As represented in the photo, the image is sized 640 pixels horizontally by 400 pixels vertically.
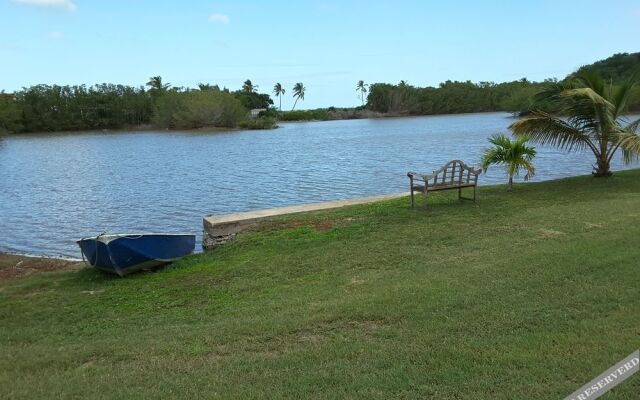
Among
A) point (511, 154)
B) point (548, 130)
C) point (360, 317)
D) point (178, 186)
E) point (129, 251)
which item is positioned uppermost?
point (548, 130)

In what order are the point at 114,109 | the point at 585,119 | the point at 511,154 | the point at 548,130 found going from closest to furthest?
the point at 511,154 < the point at 548,130 < the point at 585,119 < the point at 114,109

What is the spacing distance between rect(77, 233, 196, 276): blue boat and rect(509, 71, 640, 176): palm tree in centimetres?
950

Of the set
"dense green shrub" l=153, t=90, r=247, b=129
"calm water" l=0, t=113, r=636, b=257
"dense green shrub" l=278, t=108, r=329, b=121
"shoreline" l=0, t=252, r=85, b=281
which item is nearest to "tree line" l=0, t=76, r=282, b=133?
"dense green shrub" l=153, t=90, r=247, b=129

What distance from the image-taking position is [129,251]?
10289 mm

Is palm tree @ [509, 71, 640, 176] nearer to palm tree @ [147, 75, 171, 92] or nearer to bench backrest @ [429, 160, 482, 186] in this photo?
bench backrest @ [429, 160, 482, 186]

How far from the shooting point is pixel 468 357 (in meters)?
4.36

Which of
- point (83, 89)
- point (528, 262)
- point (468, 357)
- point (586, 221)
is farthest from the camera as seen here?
point (83, 89)

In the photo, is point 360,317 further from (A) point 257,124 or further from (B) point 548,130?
(A) point 257,124

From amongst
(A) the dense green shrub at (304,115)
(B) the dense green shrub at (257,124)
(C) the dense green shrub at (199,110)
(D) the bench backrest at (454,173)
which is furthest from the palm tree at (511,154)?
(A) the dense green shrub at (304,115)

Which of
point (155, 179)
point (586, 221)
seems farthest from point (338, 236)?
point (155, 179)

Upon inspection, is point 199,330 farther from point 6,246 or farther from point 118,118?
point 118,118

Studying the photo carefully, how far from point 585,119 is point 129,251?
12263 millimetres

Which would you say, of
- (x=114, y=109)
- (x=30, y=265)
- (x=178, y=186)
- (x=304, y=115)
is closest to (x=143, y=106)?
(x=114, y=109)

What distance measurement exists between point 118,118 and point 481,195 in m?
131
